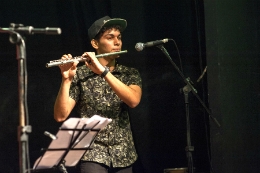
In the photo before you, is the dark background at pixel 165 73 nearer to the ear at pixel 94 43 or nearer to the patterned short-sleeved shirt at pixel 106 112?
the ear at pixel 94 43

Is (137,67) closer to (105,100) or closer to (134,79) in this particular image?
(134,79)

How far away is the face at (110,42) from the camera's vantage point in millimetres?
2643

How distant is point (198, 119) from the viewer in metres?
3.33

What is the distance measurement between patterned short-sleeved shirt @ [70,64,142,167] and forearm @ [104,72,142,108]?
3.8 inches

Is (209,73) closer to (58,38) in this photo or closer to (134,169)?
(134,169)

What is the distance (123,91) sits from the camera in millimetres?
2387

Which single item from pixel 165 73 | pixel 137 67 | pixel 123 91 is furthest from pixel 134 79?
pixel 165 73

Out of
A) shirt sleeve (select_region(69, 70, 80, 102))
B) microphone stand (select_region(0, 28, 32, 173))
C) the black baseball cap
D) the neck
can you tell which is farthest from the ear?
microphone stand (select_region(0, 28, 32, 173))

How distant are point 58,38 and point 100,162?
1.33 m

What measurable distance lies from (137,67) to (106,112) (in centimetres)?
90

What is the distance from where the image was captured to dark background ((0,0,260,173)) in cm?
295

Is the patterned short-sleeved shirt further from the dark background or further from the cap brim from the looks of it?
the dark background

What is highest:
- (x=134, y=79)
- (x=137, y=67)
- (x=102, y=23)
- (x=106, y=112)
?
(x=102, y=23)

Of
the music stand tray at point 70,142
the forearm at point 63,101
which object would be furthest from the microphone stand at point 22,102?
the forearm at point 63,101
